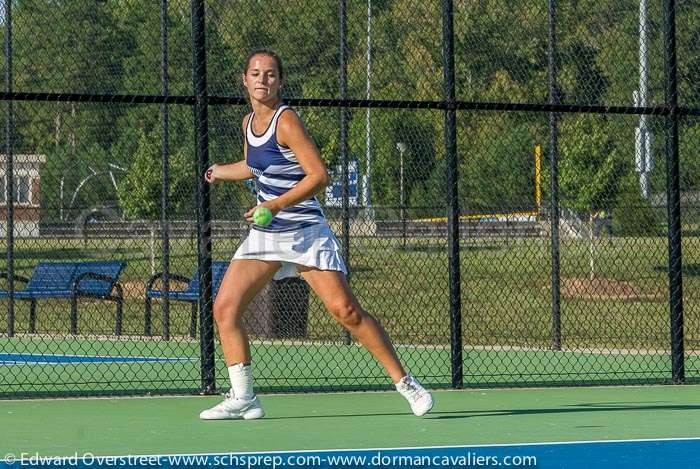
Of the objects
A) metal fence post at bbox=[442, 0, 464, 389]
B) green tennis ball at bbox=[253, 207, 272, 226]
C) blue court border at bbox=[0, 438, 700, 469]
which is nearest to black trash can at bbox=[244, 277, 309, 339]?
metal fence post at bbox=[442, 0, 464, 389]

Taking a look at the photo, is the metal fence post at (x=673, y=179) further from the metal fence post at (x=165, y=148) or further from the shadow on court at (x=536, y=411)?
the metal fence post at (x=165, y=148)

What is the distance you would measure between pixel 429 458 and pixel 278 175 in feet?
6.07

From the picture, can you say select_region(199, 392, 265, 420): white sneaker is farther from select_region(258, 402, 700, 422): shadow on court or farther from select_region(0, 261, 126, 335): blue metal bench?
select_region(0, 261, 126, 335): blue metal bench

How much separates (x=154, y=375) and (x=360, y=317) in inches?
143

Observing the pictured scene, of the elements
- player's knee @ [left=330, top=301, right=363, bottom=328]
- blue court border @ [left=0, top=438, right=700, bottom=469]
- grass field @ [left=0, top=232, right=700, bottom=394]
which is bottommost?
grass field @ [left=0, top=232, right=700, bottom=394]

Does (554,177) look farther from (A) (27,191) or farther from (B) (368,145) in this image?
(A) (27,191)

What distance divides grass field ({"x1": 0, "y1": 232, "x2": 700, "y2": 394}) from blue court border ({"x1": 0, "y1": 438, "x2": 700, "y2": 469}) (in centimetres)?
335

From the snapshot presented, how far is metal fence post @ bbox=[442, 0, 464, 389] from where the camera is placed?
995cm

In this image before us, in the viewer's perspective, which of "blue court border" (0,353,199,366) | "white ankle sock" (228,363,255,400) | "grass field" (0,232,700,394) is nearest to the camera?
"white ankle sock" (228,363,255,400)

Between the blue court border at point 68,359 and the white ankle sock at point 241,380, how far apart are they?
4.36 m

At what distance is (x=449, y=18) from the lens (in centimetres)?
995

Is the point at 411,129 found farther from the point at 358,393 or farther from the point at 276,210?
the point at 276,210

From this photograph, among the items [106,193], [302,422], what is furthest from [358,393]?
[106,193]

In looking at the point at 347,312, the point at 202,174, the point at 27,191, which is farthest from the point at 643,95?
the point at 27,191
